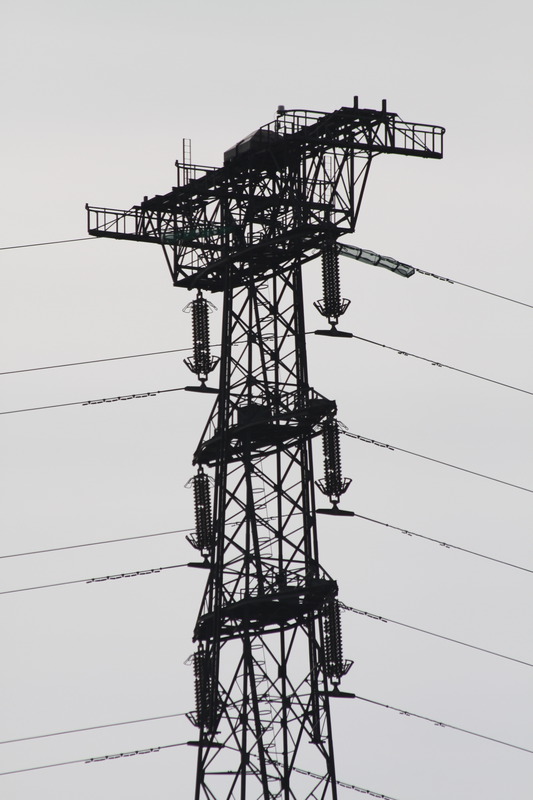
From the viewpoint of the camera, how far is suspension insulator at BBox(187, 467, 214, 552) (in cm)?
12144

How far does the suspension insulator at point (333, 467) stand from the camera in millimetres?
116562

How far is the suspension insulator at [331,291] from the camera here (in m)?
115

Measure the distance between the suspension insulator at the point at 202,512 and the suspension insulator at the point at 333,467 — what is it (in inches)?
255

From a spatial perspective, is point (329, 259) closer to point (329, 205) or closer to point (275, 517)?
point (329, 205)

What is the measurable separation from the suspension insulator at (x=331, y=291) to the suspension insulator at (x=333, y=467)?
13.5 ft

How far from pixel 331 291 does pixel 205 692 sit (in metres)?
15.9

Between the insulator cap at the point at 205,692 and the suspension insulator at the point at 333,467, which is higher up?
the suspension insulator at the point at 333,467

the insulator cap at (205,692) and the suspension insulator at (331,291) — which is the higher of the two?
the suspension insulator at (331,291)

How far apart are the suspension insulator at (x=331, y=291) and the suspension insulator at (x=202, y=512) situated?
31.6 feet

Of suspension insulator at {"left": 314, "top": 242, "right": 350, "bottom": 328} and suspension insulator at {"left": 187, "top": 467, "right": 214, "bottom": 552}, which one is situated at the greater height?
suspension insulator at {"left": 314, "top": 242, "right": 350, "bottom": 328}

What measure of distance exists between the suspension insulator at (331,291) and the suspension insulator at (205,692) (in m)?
13.6

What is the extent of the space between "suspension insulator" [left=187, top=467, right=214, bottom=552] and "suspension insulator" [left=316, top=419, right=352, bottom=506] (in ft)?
21.2

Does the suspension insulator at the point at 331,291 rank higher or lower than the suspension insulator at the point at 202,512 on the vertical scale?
higher

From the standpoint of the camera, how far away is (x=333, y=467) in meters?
117
